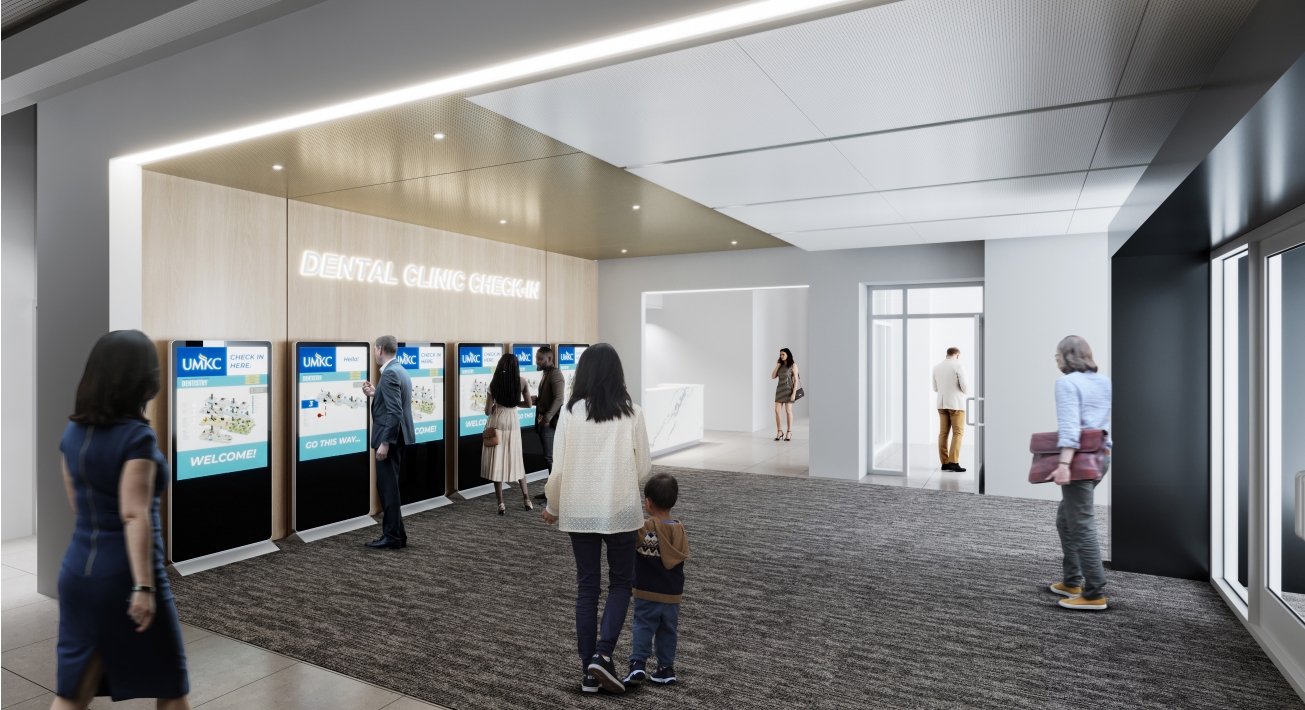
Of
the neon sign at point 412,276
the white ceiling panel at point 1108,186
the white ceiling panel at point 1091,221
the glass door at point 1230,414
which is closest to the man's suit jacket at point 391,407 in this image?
the neon sign at point 412,276

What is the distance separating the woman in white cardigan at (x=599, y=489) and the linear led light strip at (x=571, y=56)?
3.96 ft

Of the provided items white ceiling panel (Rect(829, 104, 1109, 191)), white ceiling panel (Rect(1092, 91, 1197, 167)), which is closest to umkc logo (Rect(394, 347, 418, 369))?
white ceiling panel (Rect(829, 104, 1109, 191))

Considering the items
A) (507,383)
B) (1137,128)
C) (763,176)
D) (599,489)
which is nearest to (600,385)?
(599,489)

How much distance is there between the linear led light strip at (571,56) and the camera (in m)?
2.53

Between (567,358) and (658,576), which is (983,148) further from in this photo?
(567,358)

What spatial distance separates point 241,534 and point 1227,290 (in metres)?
7.16

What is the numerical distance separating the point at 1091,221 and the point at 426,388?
6565 millimetres

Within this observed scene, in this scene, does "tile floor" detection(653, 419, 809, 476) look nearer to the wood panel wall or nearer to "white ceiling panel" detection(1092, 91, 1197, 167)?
the wood panel wall

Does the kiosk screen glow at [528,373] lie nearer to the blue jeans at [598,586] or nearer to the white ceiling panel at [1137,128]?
the blue jeans at [598,586]

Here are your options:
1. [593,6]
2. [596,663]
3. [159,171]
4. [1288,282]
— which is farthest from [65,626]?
[1288,282]

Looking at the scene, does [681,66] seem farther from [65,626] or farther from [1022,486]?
[1022,486]

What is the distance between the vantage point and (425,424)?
7.14 meters

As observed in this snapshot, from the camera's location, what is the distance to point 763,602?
439 cm

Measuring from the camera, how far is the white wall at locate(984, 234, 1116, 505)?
7328 mm
